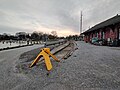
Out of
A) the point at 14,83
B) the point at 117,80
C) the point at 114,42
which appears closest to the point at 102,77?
the point at 117,80

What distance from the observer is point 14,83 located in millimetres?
4172

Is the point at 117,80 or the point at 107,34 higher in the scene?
the point at 107,34

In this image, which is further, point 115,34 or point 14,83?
point 115,34

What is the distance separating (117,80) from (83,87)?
124cm

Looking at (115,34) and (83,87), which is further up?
(115,34)

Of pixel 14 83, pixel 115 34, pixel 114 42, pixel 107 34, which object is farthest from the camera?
pixel 107 34

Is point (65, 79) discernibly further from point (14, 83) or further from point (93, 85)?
point (14, 83)

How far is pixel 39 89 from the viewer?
11.8 ft

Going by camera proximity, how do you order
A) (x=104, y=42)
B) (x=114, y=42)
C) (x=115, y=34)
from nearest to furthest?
1. (x=114, y=42)
2. (x=115, y=34)
3. (x=104, y=42)

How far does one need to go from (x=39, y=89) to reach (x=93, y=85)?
1.56 metres

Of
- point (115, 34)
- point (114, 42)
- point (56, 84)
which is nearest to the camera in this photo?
point (56, 84)

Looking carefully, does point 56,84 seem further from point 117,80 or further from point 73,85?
point 117,80

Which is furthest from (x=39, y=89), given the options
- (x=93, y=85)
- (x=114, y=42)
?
(x=114, y=42)

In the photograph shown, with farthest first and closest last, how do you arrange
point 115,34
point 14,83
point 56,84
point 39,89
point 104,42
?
1. point 104,42
2. point 115,34
3. point 14,83
4. point 56,84
5. point 39,89
